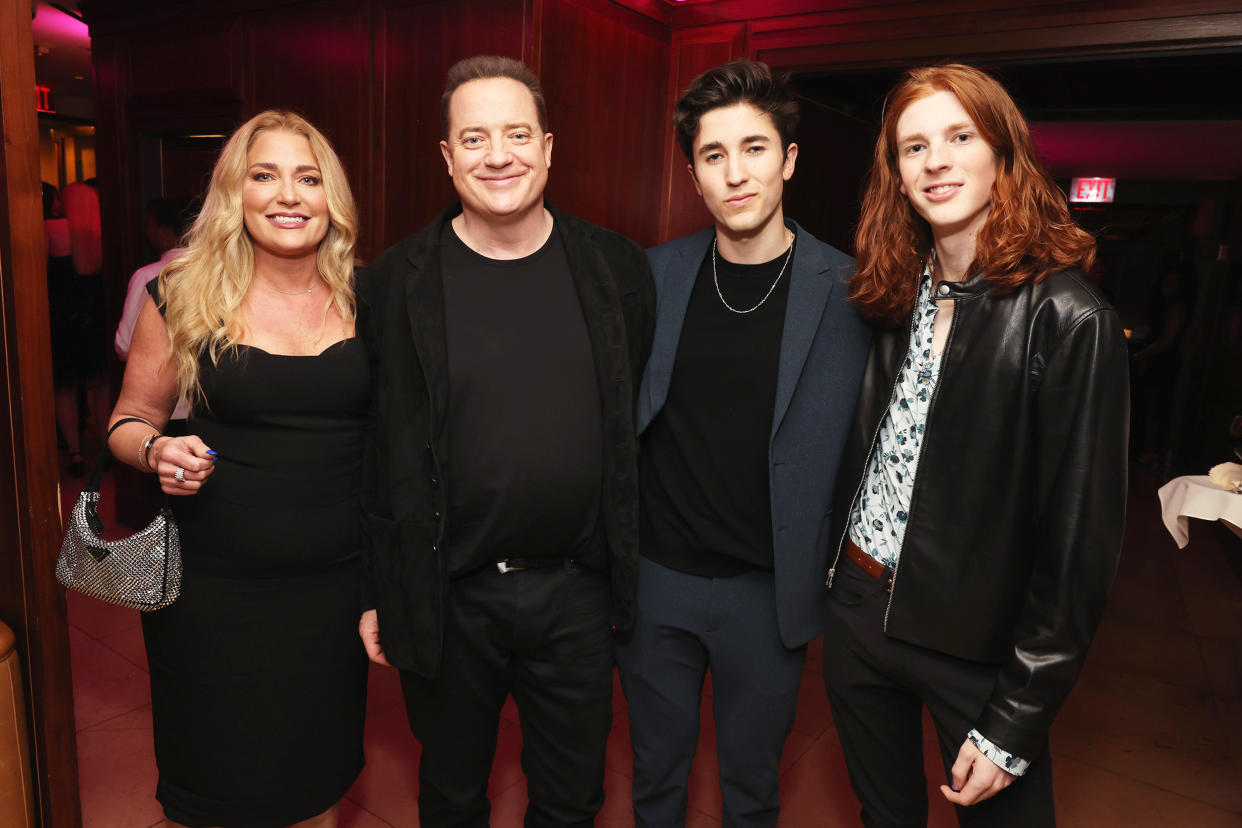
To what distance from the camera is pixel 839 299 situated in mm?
1830

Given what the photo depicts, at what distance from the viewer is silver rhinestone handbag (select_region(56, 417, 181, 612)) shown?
5.75ft

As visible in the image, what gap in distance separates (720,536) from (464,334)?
27.9 inches

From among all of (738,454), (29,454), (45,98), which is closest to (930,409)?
(738,454)

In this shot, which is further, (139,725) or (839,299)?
(139,725)

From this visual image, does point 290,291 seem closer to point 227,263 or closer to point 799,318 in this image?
point 227,263

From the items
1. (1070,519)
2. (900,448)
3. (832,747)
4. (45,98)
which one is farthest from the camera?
(45,98)

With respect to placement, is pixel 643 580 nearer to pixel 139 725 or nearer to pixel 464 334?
pixel 464 334

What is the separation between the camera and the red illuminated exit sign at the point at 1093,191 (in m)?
9.07

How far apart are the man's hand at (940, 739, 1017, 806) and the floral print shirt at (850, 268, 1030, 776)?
1.16ft

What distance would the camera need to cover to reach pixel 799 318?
179 centimetres

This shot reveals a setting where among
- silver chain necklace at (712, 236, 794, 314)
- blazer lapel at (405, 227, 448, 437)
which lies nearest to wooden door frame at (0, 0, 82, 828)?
blazer lapel at (405, 227, 448, 437)

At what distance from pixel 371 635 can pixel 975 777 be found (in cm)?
129

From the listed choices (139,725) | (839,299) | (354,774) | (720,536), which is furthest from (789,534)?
(139,725)

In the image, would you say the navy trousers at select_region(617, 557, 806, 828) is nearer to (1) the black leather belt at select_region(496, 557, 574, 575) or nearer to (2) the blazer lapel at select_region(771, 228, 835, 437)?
(1) the black leather belt at select_region(496, 557, 574, 575)
